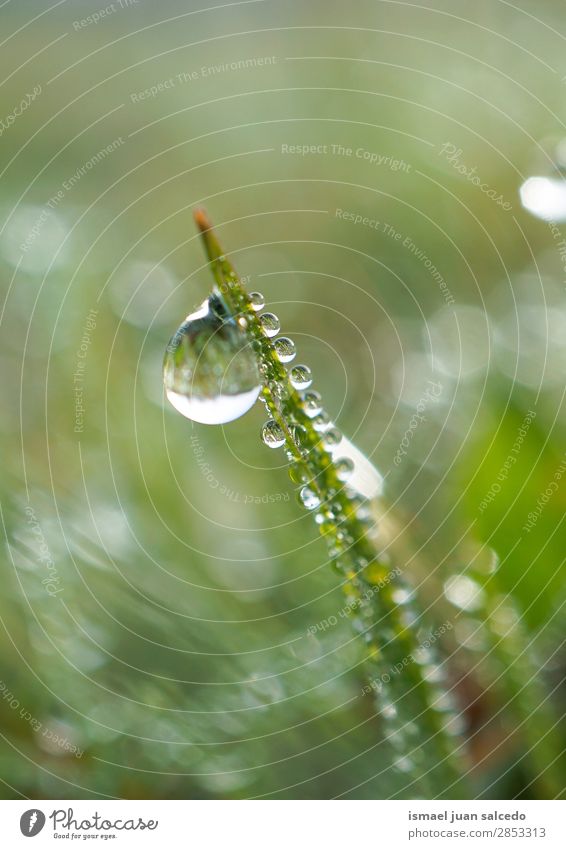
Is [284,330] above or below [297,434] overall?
above

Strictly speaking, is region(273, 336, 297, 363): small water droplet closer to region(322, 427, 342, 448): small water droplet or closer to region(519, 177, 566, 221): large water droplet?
region(322, 427, 342, 448): small water droplet

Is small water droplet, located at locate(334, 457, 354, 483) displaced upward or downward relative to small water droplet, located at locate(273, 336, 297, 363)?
downward

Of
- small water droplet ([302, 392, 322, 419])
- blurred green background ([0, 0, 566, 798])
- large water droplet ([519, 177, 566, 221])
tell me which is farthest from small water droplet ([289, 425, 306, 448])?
large water droplet ([519, 177, 566, 221])

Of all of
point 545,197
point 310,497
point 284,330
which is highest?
point 545,197

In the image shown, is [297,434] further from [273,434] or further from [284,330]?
[284,330]

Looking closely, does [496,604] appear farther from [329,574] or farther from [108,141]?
[108,141]

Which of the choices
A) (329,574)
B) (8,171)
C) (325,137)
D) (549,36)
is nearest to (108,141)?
(8,171)

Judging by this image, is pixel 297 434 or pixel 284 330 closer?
pixel 297 434

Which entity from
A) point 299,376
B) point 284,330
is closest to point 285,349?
point 299,376
